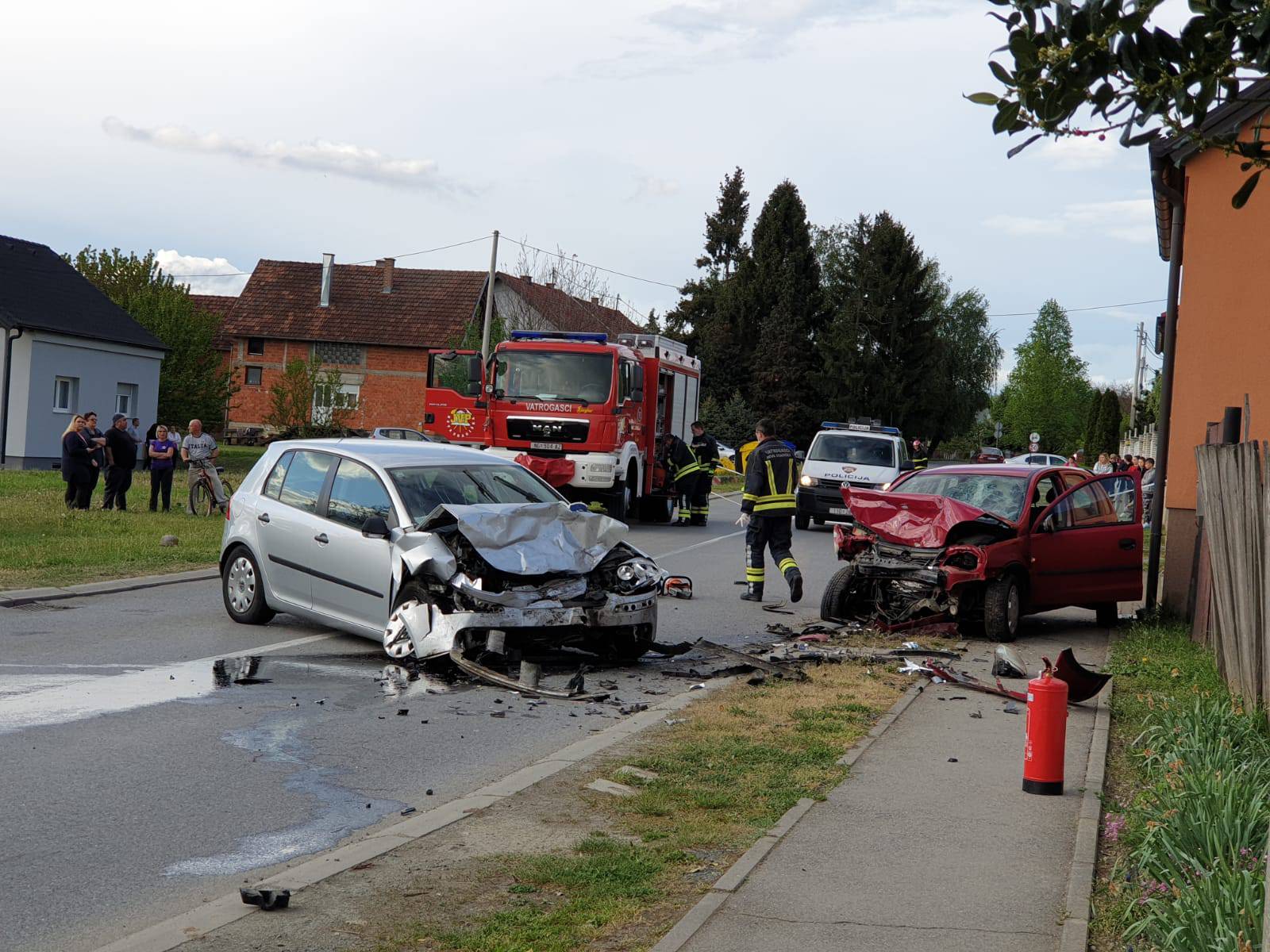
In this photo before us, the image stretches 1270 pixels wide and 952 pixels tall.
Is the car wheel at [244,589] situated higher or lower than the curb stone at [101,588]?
higher

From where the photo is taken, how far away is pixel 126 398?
140 ft

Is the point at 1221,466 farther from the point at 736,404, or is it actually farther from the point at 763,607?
the point at 736,404

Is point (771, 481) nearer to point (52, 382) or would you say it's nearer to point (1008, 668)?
point (1008, 668)

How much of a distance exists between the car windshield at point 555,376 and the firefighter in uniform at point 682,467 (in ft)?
11.7

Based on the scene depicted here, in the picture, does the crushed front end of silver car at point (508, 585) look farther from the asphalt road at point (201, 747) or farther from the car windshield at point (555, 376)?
the car windshield at point (555, 376)

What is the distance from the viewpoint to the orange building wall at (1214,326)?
1434 cm

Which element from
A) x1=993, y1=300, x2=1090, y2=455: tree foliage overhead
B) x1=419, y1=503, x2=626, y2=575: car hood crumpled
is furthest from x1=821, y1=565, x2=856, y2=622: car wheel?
x1=993, y1=300, x2=1090, y2=455: tree foliage overhead

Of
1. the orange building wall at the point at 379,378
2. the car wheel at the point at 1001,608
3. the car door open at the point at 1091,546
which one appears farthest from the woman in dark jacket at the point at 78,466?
the orange building wall at the point at 379,378

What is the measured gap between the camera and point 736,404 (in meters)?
70.1

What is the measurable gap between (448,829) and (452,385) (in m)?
19.7

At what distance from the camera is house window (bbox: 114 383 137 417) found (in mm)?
41875

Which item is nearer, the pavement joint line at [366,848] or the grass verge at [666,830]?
the pavement joint line at [366,848]

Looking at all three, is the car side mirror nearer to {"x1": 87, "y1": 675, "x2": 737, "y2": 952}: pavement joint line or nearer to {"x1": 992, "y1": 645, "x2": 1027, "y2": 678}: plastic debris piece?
{"x1": 87, "y1": 675, "x2": 737, "y2": 952}: pavement joint line

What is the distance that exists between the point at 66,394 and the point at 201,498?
58.6 feet
